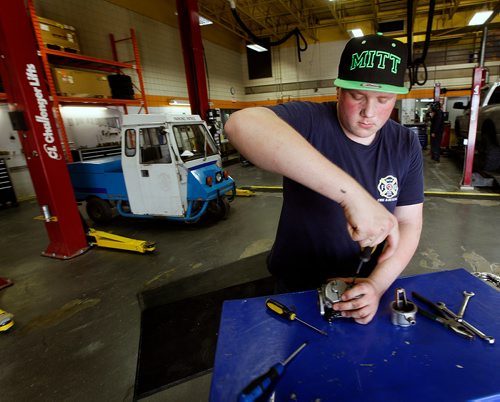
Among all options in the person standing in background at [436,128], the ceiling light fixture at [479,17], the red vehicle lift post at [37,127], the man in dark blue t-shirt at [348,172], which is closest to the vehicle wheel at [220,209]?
the red vehicle lift post at [37,127]

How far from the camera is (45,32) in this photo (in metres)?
6.15

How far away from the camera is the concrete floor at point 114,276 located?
1.97 metres

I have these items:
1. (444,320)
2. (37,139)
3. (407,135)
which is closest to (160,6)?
(37,139)

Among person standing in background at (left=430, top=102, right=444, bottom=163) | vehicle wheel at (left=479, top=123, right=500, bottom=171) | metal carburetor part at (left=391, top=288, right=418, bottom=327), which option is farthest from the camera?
person standing in background at (left=430, top=102, right=444, bottom=163)

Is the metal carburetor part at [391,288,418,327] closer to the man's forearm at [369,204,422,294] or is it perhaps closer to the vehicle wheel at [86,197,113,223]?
the man's forearm at [369,204,422,294]

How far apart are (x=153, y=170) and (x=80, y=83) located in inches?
170

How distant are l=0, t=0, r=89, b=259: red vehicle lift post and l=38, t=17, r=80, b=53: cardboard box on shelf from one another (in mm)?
3522

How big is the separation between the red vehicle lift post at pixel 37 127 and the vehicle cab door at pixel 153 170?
0.89 m

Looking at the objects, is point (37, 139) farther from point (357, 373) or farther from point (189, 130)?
point (357, 373)

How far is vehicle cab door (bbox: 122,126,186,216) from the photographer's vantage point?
412 centimetres

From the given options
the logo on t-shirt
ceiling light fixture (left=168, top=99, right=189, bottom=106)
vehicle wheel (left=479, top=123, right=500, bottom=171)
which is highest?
ceiling light fixture (left=168, top=99, right=189, bottom=106)

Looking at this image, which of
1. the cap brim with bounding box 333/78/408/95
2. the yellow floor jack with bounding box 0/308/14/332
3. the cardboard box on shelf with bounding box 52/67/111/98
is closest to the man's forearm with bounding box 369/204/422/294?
the cap brim with bounding box 333/78/408/95

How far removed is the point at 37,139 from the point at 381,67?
3772 mm

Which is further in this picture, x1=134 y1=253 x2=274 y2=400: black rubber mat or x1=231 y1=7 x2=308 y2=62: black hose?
x1=231 y1=7 x2=308 y2=62: black hose
